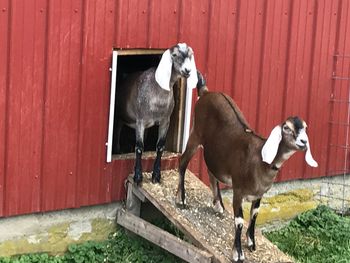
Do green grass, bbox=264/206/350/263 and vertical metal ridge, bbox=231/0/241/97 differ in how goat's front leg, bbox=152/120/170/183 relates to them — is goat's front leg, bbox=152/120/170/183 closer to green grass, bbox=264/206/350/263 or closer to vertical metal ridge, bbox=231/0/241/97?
vertical metal ridge, bbox=231/0/241/97

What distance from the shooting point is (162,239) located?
22.6 feet

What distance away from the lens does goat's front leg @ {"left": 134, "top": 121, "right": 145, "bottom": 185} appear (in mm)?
7129

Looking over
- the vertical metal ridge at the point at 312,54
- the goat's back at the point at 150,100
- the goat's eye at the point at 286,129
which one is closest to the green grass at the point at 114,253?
the goat's back at the point at 150,100

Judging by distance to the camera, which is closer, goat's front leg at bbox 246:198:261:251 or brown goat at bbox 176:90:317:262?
brown goat at bbox 176:90:317:262

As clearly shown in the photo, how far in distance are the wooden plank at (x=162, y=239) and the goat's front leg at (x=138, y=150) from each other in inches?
15.0

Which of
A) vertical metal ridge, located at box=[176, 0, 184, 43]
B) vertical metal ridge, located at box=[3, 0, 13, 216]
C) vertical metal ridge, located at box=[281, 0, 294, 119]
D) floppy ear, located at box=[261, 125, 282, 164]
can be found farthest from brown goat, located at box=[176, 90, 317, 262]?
vertical metal ridge, located at box=[281, 0, 294, 119]

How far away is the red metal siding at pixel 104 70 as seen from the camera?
6.52 metres

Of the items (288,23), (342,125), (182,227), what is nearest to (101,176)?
(182,227)

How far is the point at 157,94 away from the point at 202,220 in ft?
3.97

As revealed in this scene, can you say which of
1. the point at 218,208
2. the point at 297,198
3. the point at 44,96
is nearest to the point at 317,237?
the point at 297,198

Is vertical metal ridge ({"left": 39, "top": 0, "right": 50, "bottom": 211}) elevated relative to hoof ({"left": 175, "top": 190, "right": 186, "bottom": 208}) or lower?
elevated

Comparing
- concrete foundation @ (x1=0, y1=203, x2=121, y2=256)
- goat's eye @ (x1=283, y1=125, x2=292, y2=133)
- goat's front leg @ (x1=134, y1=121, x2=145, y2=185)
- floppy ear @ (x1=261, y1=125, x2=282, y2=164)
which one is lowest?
concrete foundation @ (x1=0, y1=203, x2=121, y2=256)

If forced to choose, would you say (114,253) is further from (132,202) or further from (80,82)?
(80,82)

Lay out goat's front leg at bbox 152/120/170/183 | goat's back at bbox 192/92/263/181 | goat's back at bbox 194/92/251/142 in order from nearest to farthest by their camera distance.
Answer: goat's back at bbox 192/92/263/181, goat's back at bbox 194/92/251/142, goat's front leg at bbox 152/120/170/183
